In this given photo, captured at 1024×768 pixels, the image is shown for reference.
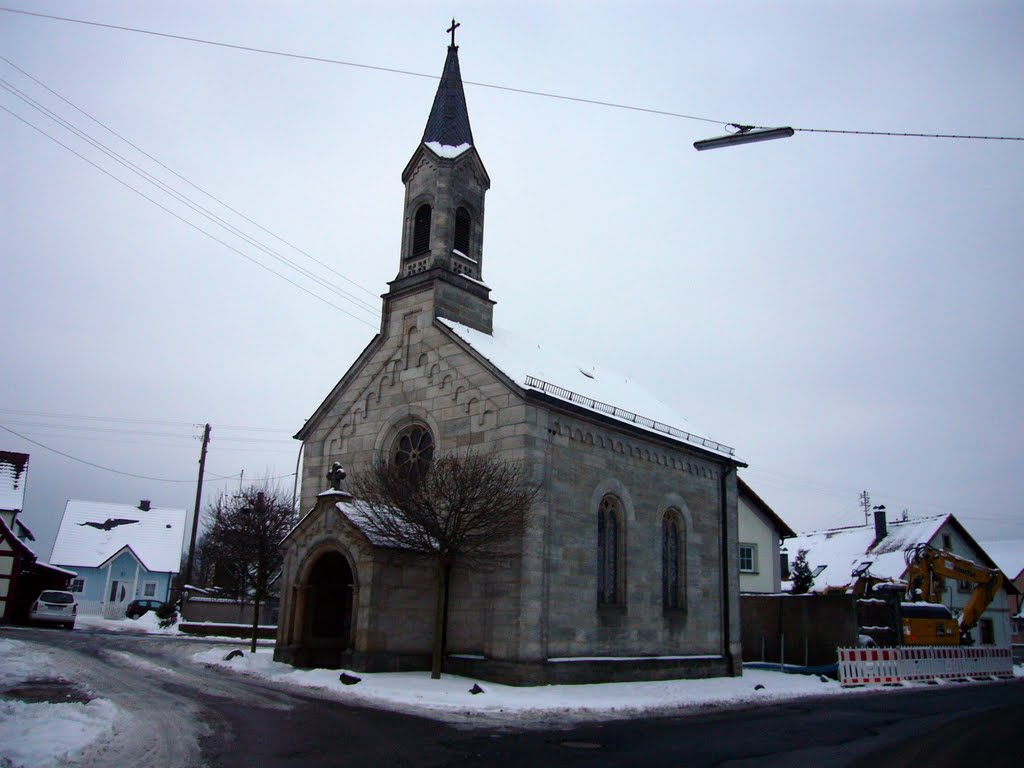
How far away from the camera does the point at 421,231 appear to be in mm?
26844

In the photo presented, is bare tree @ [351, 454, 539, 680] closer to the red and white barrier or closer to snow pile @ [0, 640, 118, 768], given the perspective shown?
snow pile @ [0, 640, 118, 768]

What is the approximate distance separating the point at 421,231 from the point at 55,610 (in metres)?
26.4

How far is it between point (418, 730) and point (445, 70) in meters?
23.8

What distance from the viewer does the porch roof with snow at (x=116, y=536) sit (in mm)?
56188

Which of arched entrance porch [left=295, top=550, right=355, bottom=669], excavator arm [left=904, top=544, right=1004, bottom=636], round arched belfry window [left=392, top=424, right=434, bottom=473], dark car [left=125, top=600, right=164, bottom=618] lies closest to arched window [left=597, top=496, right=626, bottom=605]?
round arched belfry window [left=392, top=424, right=434, bottom=473]

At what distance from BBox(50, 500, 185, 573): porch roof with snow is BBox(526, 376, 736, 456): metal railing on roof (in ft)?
143

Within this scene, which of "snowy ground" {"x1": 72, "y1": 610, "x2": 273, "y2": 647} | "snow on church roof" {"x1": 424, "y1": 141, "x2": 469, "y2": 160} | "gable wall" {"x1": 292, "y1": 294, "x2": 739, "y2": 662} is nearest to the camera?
"gable wall" {"x1": 292, "y1": 294, "x2": 739, "y2": 662}

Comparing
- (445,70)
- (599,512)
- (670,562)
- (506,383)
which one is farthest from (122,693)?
(445,70)

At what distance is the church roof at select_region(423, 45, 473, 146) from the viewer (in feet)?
90.7

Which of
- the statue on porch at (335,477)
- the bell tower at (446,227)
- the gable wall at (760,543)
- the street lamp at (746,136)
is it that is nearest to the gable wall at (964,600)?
the gable wall at (760,543)

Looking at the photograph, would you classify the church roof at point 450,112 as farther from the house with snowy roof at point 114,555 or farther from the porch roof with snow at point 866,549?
the house with snowy roof at point 114,555

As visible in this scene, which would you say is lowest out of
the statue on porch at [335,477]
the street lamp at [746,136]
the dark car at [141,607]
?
the dark car at [141,607]

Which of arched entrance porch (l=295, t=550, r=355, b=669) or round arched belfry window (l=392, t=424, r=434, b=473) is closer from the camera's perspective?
arched entrance porch (l=295, t=550, r=355, b=669)

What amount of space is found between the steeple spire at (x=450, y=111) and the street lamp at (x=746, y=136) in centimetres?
1701
